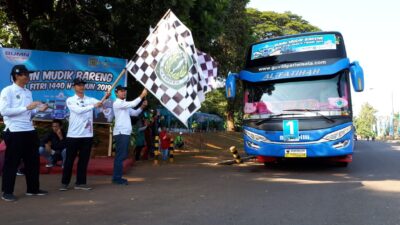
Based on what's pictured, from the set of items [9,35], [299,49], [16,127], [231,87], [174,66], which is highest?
[9,35]

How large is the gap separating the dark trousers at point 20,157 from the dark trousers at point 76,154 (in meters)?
0.56

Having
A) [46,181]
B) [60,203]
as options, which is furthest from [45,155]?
[60,203]

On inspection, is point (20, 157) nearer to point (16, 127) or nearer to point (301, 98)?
point (16, 127)

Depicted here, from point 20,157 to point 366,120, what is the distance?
124 metres

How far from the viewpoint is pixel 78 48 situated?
13.1m

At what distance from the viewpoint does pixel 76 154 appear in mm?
7141

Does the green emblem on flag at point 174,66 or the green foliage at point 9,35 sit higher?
the green foliage at point 9,35

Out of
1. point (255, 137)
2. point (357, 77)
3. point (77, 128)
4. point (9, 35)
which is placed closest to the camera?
point (77, 128)

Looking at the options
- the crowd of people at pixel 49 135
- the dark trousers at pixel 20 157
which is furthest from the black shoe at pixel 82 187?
the dark trousers at pixel 20 157

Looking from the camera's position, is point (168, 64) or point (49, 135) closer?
point (168, 64)

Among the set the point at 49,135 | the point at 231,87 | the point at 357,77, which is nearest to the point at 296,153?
the point at 357,77

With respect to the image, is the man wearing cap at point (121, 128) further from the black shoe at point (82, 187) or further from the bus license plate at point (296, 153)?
the bus license plate at point (296, 153)

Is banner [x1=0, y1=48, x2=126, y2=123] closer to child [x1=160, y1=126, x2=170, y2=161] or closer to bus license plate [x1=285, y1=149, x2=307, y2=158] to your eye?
child [x1=160, y1=126, x2=170, y2=161]

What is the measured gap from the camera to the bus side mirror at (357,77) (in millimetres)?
9323
